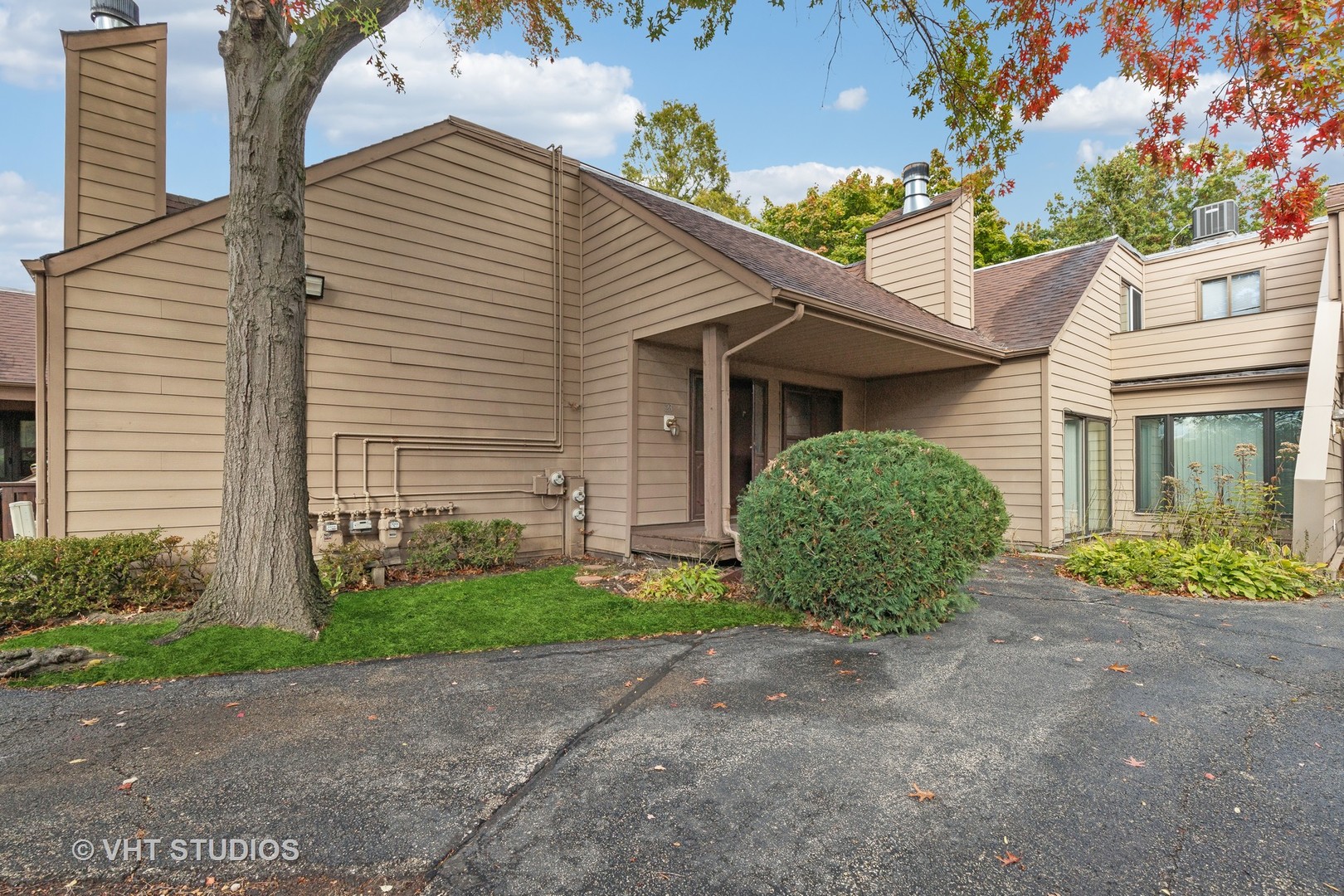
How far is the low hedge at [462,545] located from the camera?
655 centimetres

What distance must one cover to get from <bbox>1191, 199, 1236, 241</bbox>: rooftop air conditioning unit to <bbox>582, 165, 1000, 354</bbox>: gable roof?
764 cm

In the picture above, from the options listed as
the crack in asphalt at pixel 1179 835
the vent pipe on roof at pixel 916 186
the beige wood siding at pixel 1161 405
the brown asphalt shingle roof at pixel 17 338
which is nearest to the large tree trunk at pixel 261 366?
the crack in asphalt at pixel 1179 835

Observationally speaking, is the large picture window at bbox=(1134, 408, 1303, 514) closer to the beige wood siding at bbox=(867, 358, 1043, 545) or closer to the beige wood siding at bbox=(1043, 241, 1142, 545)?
the beige wood siding at bbox=(1043, 241, 1142, 545)

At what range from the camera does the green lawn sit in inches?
148

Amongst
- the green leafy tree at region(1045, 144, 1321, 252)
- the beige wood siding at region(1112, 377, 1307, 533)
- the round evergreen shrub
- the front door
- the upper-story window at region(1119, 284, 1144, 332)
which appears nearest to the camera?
the round evergreen shrub

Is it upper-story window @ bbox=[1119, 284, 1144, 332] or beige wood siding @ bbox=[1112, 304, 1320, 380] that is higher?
upper-story window @ bbox=[1119, 284, 1144, 332]

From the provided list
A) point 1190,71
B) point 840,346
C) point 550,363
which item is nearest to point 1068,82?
point 1190,71

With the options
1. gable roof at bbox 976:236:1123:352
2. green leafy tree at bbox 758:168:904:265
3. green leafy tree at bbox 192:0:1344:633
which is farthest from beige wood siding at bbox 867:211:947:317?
green leafy tree at bbox 758:168:904:265

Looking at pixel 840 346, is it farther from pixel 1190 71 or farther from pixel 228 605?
pixel 228 605

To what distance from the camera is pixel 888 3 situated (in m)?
4.96

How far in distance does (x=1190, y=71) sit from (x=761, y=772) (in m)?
5.66

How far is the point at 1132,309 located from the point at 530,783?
12581mm

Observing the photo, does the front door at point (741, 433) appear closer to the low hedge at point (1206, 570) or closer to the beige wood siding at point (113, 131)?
the low hedge at point (1206, 570)

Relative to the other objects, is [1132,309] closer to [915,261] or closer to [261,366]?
[915,261]
